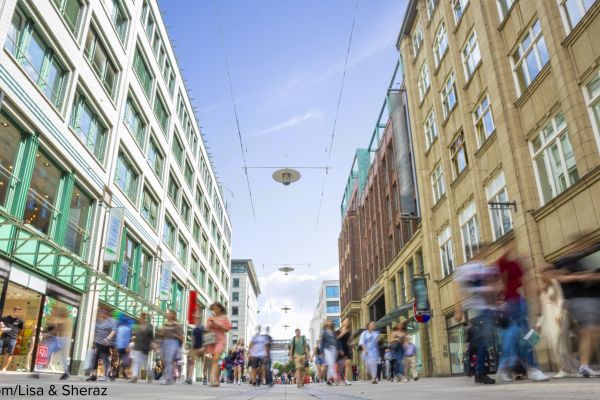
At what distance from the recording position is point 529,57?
14953 millimetres

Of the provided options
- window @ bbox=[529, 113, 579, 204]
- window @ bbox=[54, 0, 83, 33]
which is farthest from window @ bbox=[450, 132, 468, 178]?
window @ bbox=[54, 0, 83, 33]

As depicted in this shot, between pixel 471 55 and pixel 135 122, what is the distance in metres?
16.8

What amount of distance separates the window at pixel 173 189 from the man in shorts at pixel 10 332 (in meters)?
17.8

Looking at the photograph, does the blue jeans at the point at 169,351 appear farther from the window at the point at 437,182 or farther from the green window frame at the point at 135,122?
the window at the point at 437,182

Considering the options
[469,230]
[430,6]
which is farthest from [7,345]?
[430,6]

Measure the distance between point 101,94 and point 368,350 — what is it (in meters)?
14.6

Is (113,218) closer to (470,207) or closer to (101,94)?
(101,94)

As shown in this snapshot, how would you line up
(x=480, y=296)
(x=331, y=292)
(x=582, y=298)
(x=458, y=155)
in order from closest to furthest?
(x=582, y=298) → (x=480, y=296) → (x=458, y=155) → (x=331, y=292)

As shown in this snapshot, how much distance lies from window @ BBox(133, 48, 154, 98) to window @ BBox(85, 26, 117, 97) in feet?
9.30

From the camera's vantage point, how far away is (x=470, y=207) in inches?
776

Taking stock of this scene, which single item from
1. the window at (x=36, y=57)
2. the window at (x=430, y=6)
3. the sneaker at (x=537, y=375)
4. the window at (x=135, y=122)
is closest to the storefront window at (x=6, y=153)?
the window at (x=36, y=57)

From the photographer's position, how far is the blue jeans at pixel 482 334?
764cm

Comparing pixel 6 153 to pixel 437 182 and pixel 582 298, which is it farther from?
pixel 437 182

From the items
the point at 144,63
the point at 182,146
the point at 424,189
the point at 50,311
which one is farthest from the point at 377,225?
the point at 50,311
